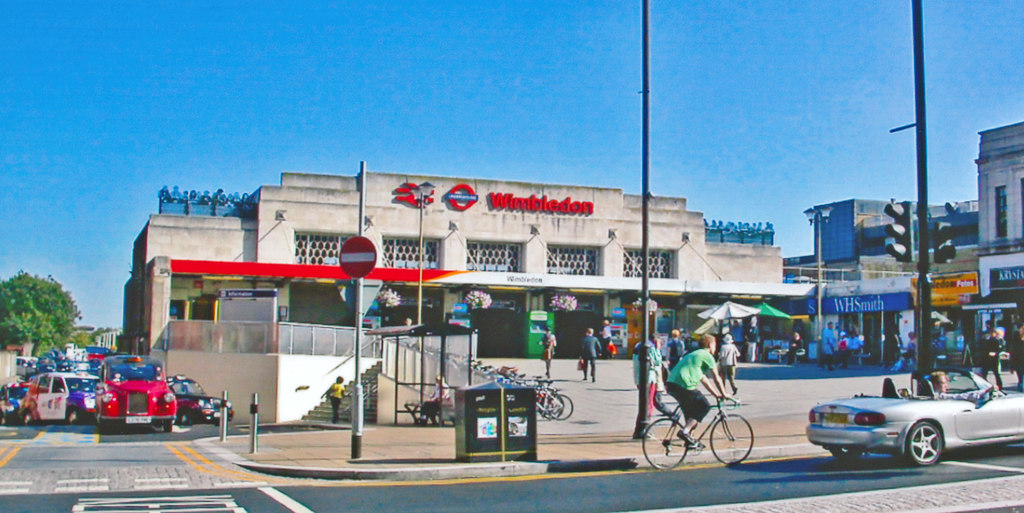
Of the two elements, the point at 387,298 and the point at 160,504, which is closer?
the point at 160,504

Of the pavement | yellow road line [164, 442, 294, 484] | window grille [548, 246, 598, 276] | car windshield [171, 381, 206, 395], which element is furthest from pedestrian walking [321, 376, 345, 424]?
window grille [548, 246, 598, 276]

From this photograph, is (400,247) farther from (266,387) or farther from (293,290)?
(266,387)

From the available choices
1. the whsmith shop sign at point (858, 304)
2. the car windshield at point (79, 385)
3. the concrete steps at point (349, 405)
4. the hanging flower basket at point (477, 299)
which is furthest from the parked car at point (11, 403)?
the whsmith shop sign at point (858, 304)

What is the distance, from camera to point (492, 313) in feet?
141

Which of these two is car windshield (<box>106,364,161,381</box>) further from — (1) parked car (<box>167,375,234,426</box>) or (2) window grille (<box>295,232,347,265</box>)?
(2) window grille (<box>295,232,347,265</box>)

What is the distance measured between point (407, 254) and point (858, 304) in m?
19.3

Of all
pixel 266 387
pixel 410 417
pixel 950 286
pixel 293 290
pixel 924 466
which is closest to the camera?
pixel 924 466

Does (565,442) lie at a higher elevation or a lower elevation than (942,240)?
lower

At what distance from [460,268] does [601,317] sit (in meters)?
6.74

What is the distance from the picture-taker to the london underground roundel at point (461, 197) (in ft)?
149

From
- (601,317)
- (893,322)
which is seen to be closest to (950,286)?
(893,322)

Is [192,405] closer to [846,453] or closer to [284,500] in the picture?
[284,500]

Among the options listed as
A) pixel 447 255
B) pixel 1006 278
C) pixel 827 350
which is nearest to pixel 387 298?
pixel 447 255

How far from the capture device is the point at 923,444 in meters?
12.8
